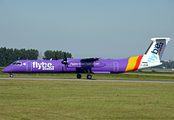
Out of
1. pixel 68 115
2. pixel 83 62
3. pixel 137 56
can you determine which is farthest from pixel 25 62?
pixel 68 115

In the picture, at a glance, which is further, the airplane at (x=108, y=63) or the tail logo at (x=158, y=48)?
the tail logo at (x=158, y=48)

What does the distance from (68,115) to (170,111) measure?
259 inches

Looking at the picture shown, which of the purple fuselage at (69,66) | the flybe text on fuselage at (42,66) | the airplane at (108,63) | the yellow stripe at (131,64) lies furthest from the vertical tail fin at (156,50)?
the flybe text on fuselage at (42,66)

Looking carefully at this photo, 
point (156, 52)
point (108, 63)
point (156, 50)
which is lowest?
point (108, 63)

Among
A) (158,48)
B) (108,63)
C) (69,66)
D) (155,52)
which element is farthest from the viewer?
(108,63)

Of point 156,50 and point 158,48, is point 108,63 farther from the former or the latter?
point 158,48

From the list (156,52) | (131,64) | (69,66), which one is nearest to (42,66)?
(69,66)

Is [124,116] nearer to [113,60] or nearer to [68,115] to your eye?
[68,115]

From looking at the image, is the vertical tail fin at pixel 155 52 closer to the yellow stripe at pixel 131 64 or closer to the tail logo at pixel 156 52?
the tail logo at pixel 156 52

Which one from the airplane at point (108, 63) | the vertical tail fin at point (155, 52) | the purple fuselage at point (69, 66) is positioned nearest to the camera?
the purple fuselage at point (69, 66)

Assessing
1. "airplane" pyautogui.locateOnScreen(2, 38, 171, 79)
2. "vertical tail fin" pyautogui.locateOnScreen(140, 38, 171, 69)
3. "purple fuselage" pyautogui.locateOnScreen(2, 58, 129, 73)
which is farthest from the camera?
"vertical tail fin" pyautogui.locateOnScreen(140, 38, 171, 69)

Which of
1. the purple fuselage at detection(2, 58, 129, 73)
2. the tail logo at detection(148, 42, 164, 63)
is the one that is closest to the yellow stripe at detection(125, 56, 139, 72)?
the purple fuselage at detection(2, 58, 129, 73)

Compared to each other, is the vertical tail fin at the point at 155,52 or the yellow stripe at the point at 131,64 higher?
the vertical tail fin at the point at 155,52

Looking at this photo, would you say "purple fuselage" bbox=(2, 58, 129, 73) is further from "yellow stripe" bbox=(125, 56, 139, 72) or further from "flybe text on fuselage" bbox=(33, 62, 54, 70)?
"yellow stripe" bbox=(125, 56, 139, 72)
